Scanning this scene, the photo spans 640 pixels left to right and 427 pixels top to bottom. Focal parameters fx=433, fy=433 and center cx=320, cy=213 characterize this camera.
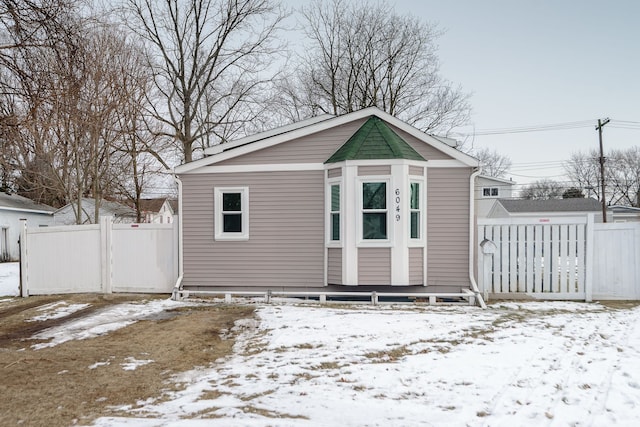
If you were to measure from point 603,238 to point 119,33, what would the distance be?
18686 mm

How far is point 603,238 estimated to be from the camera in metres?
9.12

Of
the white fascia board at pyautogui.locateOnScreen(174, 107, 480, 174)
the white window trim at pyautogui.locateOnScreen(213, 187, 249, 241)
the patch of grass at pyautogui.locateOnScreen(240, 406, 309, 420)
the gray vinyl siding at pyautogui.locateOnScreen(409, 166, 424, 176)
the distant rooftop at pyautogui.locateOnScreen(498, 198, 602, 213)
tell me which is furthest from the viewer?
the distant rooftop at pyautogui.locateOnScreen(498, 198, 602, 213)

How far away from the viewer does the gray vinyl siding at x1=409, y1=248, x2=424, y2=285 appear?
9.30 metres

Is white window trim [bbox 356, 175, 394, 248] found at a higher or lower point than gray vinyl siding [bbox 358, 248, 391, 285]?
higher

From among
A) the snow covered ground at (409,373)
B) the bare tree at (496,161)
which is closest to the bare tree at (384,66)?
the snow covered ground at (409,373)

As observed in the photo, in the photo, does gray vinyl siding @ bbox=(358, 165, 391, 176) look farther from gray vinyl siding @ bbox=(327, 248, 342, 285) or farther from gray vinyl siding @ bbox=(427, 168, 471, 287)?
gray vinyl siding @ bbox=(327, 248, 342, 285)

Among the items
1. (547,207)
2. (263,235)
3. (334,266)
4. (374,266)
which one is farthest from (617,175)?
(263,235)

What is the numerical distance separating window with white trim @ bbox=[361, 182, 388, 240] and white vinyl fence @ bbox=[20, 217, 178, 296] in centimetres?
453

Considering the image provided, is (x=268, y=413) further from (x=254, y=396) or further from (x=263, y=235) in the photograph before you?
(x=263, y=235)

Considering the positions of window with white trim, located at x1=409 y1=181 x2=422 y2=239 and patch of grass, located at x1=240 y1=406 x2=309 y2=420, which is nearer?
patch of grass, located at x1=240 y1=406 x2=309 y2=420

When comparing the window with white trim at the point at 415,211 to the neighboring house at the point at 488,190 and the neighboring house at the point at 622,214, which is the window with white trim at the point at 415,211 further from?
the neighboring house at the point at 622,214

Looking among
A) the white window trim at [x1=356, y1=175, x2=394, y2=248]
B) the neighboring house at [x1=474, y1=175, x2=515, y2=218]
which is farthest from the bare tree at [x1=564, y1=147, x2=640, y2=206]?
the white window trim at [x1=356, y1=175, x2=394, y2=248]

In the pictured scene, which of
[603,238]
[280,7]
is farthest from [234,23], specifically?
[603,238]

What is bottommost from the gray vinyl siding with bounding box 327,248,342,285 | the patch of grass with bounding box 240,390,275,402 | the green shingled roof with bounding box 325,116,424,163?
the patch of grass with bounding box 240,390,275,402
